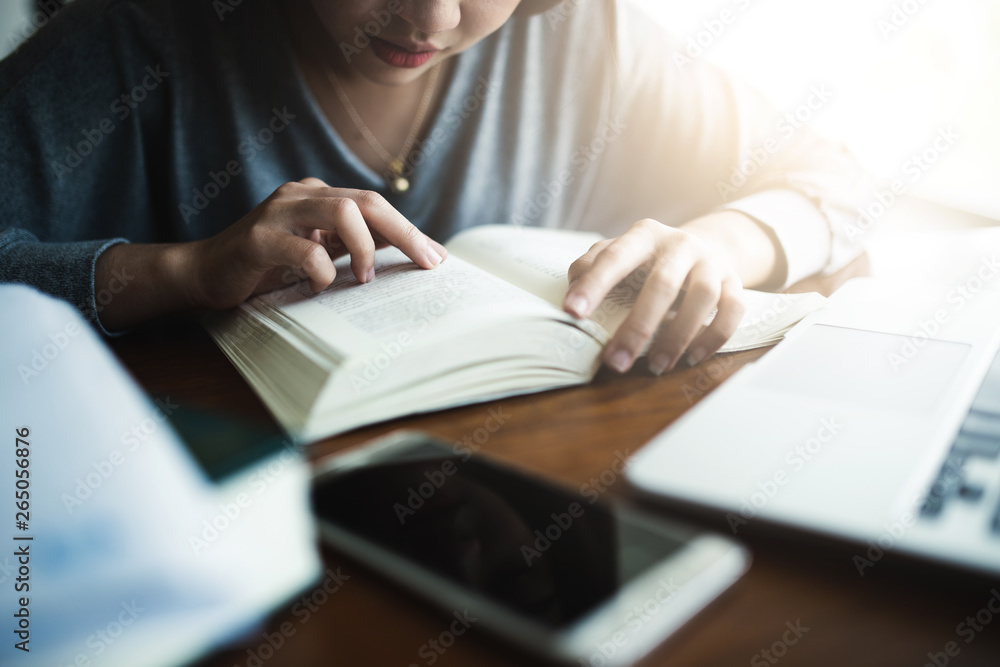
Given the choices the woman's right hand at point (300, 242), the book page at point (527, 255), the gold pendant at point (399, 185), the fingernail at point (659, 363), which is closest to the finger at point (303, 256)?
the woman's right hand at point (300, 242)

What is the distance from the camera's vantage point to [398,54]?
75 centimetres

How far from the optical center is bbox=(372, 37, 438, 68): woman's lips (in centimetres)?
74

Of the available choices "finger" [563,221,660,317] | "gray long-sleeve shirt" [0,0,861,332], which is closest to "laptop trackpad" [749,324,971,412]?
"finger" [563,221,660,317]

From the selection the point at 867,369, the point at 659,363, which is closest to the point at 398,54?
the point at 659,363

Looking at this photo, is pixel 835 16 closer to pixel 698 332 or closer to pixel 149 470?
pixel 698 332

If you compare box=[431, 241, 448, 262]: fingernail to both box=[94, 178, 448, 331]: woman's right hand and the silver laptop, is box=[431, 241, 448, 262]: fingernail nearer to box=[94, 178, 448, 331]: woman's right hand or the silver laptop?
box=[94, 178, 448, 331]: woman's right hand

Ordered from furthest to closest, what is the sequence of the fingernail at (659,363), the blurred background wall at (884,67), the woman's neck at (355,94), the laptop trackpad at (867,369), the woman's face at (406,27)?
the blurred background wall at (884,67) → the woman's neck at (355,94) → the woman's face at (406,27) → the fingernail at (659,363) → the laptop trackpad at (867,369)

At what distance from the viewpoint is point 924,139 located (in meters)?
1.09

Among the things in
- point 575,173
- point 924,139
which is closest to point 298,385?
point 575,173

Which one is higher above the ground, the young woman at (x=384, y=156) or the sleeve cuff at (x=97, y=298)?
the young woman at (x=384, y=156)

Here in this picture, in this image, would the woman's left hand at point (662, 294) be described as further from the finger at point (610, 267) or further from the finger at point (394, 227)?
the finger at point (394, 227)

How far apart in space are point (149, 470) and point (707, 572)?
24 cm

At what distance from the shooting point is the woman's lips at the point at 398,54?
0.74 meters

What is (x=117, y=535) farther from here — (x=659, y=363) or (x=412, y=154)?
(x=412, y=154)
